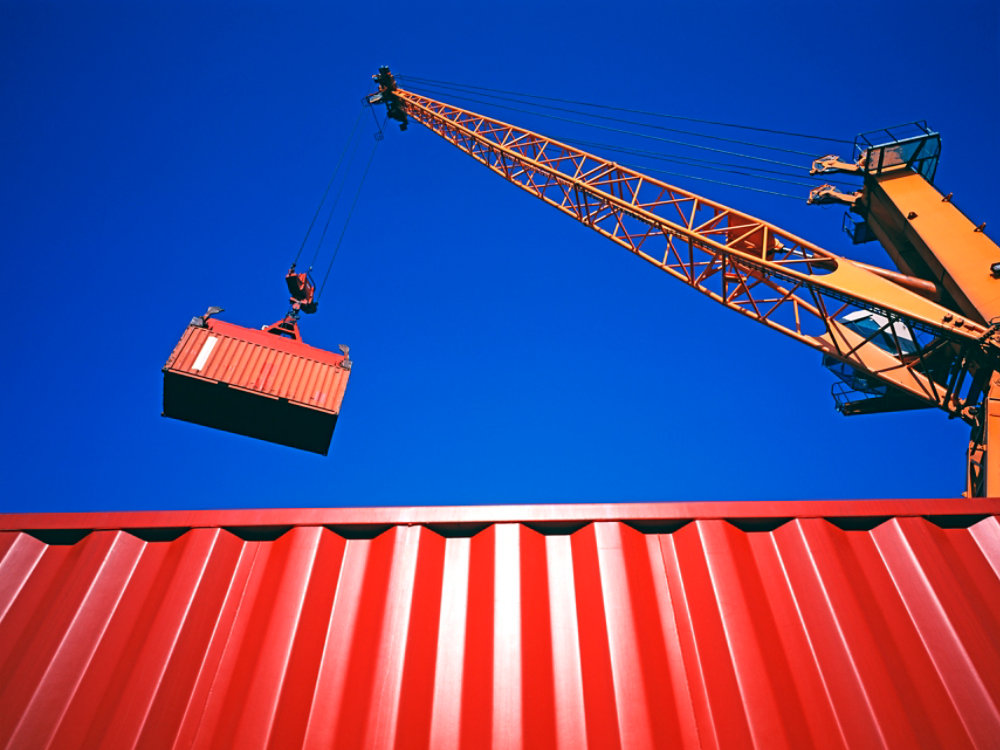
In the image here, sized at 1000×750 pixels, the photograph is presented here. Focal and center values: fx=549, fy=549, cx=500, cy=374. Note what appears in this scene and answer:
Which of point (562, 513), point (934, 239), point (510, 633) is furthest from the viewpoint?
point (934, 239)

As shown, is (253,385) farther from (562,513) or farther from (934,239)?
(934,239)

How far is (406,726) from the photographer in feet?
11.2

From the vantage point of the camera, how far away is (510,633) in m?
3.81

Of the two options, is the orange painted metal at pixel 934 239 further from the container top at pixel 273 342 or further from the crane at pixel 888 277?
the container top at pixel 273 342

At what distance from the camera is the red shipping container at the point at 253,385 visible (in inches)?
484

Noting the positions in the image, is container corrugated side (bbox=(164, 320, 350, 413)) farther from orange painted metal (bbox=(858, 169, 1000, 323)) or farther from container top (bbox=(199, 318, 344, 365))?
orange painted metal (bbox=(858, 169, 1000, 323))

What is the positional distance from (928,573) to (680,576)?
1.78 m

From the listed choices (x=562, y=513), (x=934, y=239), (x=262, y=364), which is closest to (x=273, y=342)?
(x=262, y=364)

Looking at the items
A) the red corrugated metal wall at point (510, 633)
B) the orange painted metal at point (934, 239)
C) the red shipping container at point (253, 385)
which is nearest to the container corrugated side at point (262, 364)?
the red shipping container at point (253, 385)

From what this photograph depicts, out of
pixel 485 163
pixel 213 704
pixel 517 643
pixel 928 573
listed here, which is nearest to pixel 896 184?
pixel 485 163

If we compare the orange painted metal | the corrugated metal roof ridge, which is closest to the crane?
the orange painted metal

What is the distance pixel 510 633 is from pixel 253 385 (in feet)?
34.5

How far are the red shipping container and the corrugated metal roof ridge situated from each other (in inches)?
325

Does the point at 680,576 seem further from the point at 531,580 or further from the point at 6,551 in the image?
the point at 6,551
